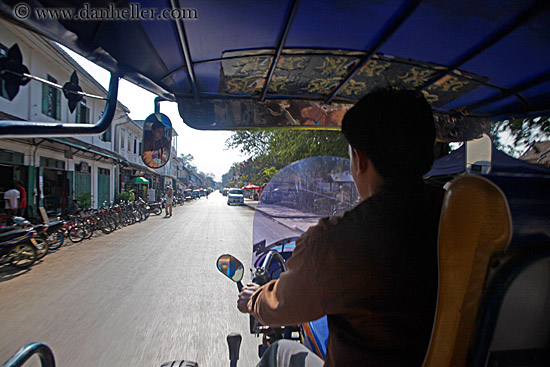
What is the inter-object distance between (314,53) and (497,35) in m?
1.14

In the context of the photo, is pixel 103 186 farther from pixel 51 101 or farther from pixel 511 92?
pixel 511 92

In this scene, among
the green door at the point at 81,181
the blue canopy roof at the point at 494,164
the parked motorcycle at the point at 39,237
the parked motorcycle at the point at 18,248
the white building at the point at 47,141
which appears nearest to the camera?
the parked motorcycle at the point at 18,248

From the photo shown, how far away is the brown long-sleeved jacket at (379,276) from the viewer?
0.81 meters

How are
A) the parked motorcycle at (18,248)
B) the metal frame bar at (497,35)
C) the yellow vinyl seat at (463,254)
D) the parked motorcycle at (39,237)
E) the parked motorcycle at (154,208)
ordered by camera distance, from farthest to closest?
the parked motorcycle at (154,208), the parked motorcycle at (39,237), the parked motorcycle at (18,248), the metal frame bar at (497,35), the yellow vinyl seat at (463,254)

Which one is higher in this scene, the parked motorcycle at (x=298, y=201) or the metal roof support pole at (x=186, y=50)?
the metal roof support pole at (x=186, y=50)

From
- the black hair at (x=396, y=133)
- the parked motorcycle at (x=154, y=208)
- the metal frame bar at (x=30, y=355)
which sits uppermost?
the black hair at (x=396, y=133)

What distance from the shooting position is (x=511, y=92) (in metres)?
2.42

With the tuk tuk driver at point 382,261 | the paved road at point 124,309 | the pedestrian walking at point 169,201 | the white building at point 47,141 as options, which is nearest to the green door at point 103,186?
the white building at point 47,141

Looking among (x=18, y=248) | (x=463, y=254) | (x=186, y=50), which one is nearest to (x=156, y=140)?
(x=186, y=50)

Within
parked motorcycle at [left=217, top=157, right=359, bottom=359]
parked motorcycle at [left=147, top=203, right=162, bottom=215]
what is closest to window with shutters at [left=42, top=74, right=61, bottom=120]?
parked motorcycle at [left=147, top=203, right=162, bottom=215]

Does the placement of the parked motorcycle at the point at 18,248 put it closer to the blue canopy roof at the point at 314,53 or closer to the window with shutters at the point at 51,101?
the blue canopy roof at the point at 314,53

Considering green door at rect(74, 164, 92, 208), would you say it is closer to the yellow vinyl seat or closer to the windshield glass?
the windshield glass

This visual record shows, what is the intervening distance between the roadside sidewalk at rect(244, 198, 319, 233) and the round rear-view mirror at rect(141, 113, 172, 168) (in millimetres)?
826

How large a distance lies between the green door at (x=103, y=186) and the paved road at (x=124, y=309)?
12.8 m
